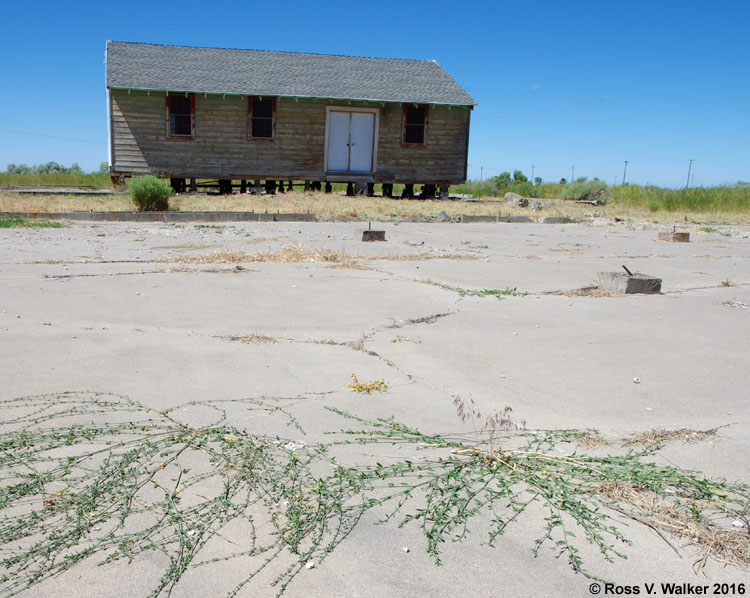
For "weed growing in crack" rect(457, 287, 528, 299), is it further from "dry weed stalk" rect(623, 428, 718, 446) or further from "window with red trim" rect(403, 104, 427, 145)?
"window with red trim" rect(403, 104, 427, 145)

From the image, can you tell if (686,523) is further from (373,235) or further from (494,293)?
(373,235)

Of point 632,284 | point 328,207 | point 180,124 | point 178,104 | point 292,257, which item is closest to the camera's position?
point 632,284

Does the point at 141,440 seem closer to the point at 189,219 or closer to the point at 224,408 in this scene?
the point at 224,408

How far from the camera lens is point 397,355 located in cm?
466

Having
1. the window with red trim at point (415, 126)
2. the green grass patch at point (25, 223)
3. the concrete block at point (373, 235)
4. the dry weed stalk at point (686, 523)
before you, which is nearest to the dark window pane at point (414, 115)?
the window with red trim at point (415, 126)

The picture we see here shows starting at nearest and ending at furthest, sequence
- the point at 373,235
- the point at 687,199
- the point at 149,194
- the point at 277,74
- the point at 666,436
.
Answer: the point at 666,436, the point at 373,235, the point at 149,194, the point at 277,74, the point at 687,199

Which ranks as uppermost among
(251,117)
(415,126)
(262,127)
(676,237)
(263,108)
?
(263,108)

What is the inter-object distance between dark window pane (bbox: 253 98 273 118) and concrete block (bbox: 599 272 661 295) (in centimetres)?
1737

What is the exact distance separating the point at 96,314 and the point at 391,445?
341 cm

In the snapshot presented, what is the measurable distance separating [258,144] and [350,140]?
3.19 m

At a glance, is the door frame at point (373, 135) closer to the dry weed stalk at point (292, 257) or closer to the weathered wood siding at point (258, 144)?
the weathered wood siding at point (258, 144)

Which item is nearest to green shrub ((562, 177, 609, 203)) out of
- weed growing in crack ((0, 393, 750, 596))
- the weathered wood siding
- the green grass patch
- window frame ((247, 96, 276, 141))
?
the weathered wood siding

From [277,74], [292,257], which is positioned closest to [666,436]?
[292,257]

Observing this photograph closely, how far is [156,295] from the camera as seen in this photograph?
6281 millimetres
